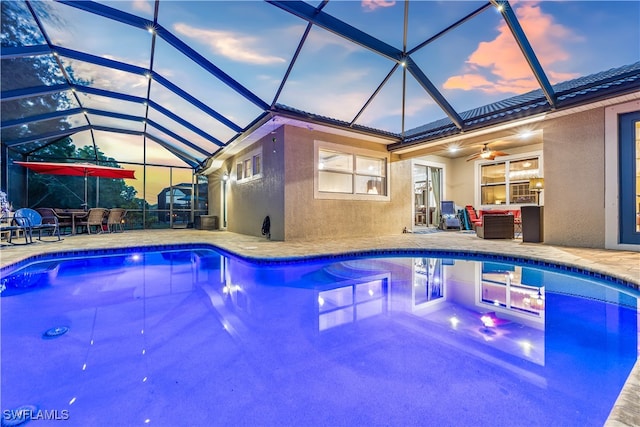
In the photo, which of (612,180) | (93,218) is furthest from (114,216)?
(612,180)

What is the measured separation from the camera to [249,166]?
10.1 metres

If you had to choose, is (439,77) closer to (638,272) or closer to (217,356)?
(638,272)

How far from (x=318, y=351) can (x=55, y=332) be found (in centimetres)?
250

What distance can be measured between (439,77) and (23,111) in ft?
38.5

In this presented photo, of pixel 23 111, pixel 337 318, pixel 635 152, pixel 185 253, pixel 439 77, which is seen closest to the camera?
pixel 337 318

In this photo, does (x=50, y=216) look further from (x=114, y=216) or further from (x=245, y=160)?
(x=245, y=160)

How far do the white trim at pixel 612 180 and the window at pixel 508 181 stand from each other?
476 cm

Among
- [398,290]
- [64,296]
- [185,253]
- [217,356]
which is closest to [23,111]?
[185,253]

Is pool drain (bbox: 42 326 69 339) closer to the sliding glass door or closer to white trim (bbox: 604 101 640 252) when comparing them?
white trim (bbox: 604 101 640 252)

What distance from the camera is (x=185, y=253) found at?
23.1 feet

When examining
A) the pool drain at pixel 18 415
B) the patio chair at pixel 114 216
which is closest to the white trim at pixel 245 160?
the patio chair at pixel 114 216

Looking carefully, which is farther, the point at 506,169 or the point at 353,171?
the point at 506,169

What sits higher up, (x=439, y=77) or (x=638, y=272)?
(x=439, y=77)

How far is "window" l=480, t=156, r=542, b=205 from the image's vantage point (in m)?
10.6
